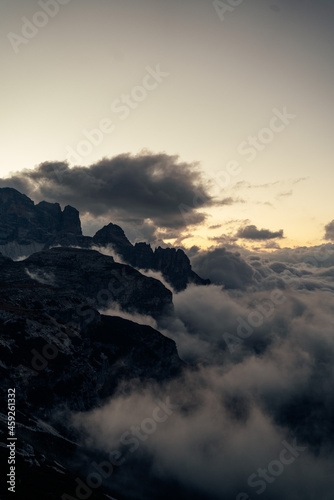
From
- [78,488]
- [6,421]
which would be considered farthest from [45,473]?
[6,421]

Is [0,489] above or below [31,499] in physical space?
above

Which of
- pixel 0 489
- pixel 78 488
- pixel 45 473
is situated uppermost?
pixel 0 489

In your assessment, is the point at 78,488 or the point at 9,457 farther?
the point at 78,488

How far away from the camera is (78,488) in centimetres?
19638

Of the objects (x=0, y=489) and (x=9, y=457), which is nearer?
(x=0, y=489)

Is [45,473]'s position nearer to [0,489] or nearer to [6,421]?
[6,421]

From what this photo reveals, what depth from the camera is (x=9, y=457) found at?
15550 centimetres

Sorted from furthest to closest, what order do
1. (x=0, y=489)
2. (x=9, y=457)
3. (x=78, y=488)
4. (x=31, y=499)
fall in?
(x=78, y=488) < (x=9, y=457) < (x=31, y=499) < (x=0, y=489)

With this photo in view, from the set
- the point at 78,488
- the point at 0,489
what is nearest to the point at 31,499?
the point at 0,489

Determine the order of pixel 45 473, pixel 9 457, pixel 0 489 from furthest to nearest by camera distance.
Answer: pixel 45 473 < pixel 9 457 < pixel 0 489

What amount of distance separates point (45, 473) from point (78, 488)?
2816cm

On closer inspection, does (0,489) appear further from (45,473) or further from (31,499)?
(45,473)

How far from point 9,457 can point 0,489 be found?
63.2ft

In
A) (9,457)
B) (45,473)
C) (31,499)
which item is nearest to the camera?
(31,499)
